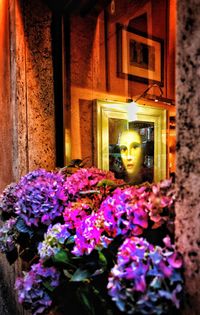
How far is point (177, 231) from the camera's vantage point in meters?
0.83

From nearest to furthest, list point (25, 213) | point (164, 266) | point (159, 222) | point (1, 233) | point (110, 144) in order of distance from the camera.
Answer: point (164, 266)
point (159, 222)
point (25, 213)
point (1, 233)
point (110, 144)

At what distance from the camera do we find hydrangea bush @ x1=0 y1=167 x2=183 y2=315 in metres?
0.74

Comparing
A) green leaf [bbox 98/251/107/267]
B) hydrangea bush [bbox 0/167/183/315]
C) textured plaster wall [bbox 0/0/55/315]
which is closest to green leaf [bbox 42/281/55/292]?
hydrangea bush [bbox 0/167/183/315]

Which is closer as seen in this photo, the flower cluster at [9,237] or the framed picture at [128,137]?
the flower cluster at [9,237]

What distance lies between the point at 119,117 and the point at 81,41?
2.07 ft

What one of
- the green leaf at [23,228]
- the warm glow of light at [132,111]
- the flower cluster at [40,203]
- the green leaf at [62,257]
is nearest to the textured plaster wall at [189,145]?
the green leaf at [62,257]

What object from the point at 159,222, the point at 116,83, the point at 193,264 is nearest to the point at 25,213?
the point at 159,222

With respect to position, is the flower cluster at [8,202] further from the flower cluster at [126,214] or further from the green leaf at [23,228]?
the flower cluster at [126,214]

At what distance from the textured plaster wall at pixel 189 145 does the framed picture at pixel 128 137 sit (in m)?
1.11

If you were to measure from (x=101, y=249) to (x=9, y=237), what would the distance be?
78 cm

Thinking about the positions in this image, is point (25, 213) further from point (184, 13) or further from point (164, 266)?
point (184, 13)

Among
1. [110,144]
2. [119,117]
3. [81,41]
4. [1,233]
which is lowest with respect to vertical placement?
[1,233]

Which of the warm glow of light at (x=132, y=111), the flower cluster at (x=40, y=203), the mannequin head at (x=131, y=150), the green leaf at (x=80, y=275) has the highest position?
the warm glow of light at (x=132, y=111)

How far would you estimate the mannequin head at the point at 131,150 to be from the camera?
1964mm
